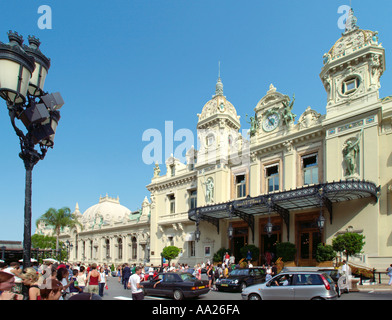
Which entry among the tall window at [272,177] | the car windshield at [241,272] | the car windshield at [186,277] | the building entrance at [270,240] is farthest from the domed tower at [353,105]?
the car windshield at [186,277]

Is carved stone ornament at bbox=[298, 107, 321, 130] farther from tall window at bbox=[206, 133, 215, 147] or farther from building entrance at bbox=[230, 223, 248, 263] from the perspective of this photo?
building entrance at bbox=[230, 223, 248, 263]

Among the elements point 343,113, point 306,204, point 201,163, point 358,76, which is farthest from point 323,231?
point 201,163

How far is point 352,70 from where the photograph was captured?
2392 centimetres

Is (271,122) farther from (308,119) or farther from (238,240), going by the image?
(238,240)

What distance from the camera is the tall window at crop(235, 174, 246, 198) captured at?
99.9 ft

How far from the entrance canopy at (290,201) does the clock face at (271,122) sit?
23.0 feet

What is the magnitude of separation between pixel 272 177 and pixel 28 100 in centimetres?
2358

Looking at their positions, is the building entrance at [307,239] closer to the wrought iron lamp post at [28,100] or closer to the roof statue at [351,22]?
the roof statue at [351,22]

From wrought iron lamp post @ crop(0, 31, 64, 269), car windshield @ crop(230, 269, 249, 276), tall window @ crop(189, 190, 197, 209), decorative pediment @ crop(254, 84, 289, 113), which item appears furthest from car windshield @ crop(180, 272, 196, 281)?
tall window @ crop(189, 190, 197, 209)

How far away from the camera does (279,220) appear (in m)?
26.6

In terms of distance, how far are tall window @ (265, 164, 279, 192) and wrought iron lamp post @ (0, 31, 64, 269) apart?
73.8 feet

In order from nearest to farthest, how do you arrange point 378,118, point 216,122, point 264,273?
point 264,273 < point 378,118 < point 216,122
